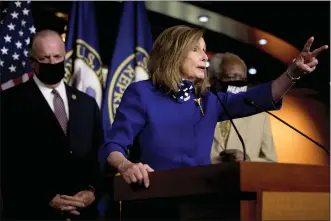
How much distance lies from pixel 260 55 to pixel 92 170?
9.77ft

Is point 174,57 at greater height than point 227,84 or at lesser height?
lesser

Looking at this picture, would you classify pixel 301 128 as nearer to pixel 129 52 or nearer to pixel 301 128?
pixel 301 128

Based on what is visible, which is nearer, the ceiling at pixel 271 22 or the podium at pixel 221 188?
the podium at pixel 221 188

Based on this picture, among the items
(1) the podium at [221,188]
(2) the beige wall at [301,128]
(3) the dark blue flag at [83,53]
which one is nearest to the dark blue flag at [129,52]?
(3) the dark blue flag at [83,53]

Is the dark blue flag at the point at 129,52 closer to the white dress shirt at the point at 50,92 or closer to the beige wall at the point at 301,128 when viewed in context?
the white dress shirt at the point at 50,92

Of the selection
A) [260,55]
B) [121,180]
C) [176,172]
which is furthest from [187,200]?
[260,55]

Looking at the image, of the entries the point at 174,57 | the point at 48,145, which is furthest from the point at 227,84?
the point at 174,57

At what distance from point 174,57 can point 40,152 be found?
1.18m

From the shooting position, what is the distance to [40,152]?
293 centimetres

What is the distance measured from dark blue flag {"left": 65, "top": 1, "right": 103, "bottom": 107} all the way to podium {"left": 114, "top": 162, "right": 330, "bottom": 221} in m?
2.07

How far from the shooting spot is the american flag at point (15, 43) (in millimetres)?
3521

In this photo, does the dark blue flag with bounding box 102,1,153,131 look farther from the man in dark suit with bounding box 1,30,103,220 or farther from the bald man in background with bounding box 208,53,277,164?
the bald man in background with bounding box 208,53,277,164

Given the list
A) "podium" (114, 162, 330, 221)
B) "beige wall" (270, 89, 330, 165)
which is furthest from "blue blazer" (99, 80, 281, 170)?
"beige wall" (270, 89, 330, 165)

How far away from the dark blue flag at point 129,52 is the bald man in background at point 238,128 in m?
0.67
